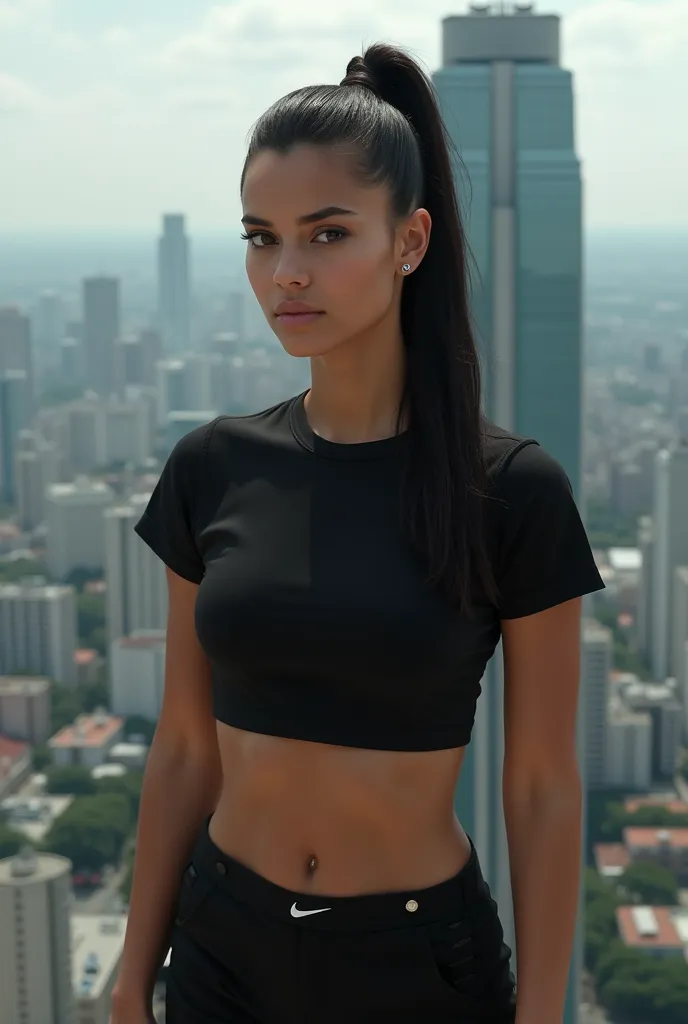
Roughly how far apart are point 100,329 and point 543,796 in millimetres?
21789

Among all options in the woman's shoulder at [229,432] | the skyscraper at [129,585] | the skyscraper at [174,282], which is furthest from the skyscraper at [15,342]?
the woman's shoulder at [229,432]

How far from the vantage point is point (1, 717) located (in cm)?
1054

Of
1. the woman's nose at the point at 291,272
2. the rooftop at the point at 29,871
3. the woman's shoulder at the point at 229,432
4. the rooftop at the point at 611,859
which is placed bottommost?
the rooftop at the point at 611,859

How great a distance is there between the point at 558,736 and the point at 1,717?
10.2 m

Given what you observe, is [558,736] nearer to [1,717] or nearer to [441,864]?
[441,864]

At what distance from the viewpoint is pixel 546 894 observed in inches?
26.5

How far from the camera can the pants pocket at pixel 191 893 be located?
683 mm

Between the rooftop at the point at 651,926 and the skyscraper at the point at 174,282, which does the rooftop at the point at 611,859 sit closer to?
the rooftop at the point at 651,926

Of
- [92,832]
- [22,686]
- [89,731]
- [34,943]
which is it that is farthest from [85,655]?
[34,943]

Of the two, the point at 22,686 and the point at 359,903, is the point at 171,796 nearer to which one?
the point at 359,903

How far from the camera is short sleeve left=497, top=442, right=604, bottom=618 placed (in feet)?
2.15

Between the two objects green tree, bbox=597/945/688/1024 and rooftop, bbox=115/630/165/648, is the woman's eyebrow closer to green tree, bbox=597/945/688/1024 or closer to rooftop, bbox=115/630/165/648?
green tree, bbox=597/945/688/1024

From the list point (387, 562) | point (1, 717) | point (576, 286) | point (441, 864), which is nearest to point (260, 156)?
point (387, 562)

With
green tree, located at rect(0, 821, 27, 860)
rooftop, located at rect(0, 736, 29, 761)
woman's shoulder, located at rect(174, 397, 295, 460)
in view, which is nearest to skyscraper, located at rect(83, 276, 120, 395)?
rooftop, located at rect(0, 736, 29, 761)
